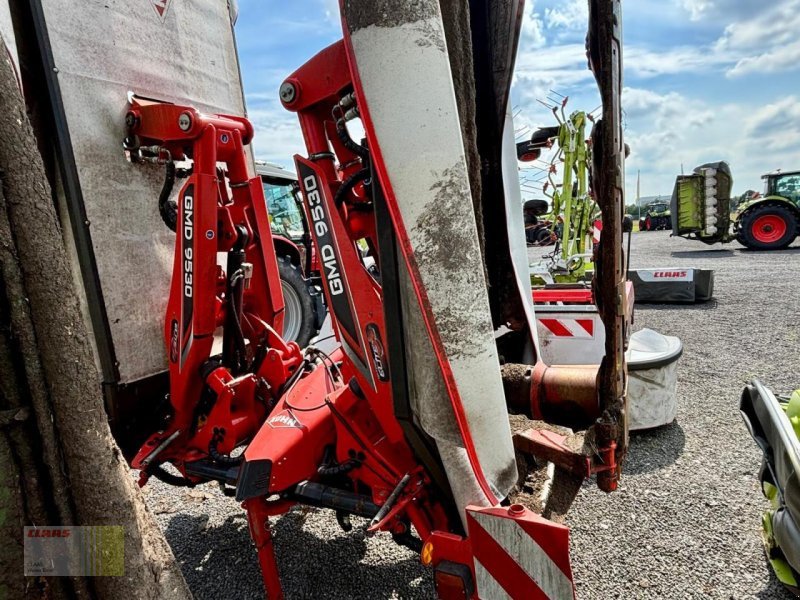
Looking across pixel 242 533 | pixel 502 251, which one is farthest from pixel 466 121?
pixel 242 533

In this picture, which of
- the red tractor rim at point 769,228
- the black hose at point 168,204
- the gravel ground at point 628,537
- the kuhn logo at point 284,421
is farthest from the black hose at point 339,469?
the red tractor rim at point 769,228

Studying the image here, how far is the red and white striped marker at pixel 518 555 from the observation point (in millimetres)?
1322

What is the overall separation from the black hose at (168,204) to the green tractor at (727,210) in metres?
16.6

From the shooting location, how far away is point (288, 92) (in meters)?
1.67

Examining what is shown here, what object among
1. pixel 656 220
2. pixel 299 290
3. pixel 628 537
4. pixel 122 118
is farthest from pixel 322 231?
pixel 656 220

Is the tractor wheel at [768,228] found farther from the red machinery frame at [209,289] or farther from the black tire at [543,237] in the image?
the red machinery frame at [209,289]

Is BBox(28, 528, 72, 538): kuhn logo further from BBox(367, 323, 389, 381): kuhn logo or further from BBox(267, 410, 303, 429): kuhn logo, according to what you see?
BBox(367, 323, 389, 381): kuhn logo

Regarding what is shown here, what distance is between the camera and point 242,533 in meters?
2.70

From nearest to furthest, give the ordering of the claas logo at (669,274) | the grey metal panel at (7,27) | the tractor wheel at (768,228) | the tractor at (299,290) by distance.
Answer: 1. the grey metal panel at (7,27)
2. the tractor at (299,290)
3. the claas logo at (669,274)
4. the tractor wheel at (768,228)

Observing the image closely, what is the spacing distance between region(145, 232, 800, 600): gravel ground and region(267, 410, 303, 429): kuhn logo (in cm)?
78

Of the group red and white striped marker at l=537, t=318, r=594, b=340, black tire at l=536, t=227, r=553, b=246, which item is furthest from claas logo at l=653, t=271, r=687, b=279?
black tire at l=536, t=227, r=553, b=246

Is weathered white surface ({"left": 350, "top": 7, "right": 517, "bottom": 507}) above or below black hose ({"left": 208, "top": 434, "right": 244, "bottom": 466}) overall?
above

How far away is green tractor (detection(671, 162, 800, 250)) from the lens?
14617mm

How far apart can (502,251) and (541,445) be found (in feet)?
2.63
